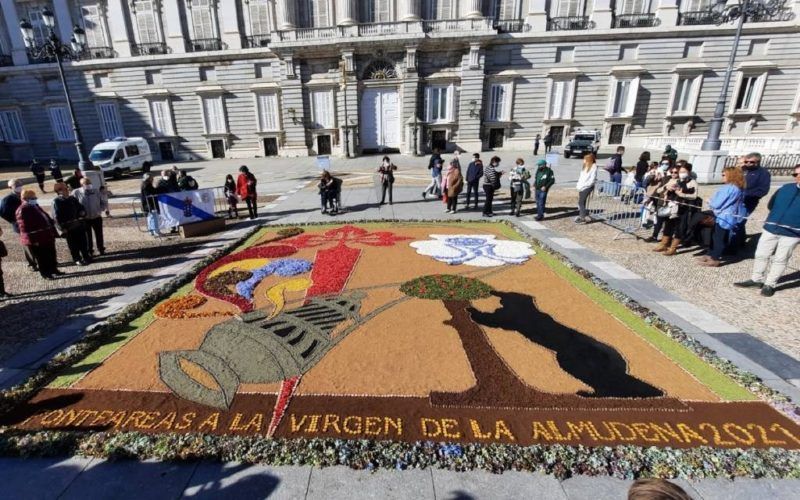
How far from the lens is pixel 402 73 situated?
29109 mm

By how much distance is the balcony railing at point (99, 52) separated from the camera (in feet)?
107

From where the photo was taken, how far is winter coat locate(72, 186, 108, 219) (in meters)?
9.28

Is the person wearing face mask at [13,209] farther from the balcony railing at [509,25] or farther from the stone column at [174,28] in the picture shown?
the balcony railing at [509,25]

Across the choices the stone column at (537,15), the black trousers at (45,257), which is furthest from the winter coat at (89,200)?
the stone column at (537,15)

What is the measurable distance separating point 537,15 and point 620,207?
23.8 metres

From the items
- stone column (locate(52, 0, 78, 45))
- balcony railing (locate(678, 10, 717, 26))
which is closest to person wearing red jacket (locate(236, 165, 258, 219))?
stone column (locate(52, 0, 78, 45))

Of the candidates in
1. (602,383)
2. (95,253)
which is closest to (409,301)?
(602,383)

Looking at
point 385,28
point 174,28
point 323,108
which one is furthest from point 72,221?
point 174,28

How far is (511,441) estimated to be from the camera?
3.59 meters

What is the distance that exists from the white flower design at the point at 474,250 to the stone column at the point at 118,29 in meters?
36.6

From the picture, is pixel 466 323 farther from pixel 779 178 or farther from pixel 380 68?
pixel 380 68

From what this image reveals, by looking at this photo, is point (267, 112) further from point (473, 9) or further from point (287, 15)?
point (473, 9)

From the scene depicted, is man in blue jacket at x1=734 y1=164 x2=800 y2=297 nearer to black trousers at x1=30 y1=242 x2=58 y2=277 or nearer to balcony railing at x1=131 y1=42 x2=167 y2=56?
black trousers at x1=30 y1=242 x2=58 y2=277

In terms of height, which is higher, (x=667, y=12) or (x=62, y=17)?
(x=62, y=17)
